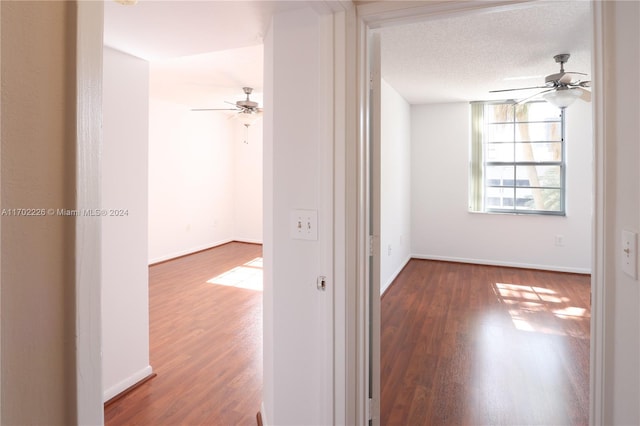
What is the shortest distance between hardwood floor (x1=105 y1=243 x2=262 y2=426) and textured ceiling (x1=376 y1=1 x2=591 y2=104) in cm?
224

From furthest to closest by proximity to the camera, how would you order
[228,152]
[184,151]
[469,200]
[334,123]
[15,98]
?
[228,152] < [184,151] < [469,200] < [334,123] < [15,98]

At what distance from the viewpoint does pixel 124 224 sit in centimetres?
224

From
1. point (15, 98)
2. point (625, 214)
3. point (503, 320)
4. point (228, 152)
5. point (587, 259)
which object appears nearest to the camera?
point (15, 98)

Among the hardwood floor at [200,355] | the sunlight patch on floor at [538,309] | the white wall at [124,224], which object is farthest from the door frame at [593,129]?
the sunlight patch on floor at [538,309]

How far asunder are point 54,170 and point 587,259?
6.02m

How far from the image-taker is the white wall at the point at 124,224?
6.99 feet

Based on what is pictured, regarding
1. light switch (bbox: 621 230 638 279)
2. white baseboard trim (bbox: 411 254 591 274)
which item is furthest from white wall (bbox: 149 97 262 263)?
light switch (bbox: 621 230 638 279)

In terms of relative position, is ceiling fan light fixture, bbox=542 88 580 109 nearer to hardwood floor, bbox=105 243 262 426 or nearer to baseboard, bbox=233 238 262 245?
hardwood floor, bbox=105 243 262 426

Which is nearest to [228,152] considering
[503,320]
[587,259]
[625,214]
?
[503,320]

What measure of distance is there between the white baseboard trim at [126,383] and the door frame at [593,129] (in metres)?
1.57

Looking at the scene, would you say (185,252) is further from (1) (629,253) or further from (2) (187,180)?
(1) (629,253)

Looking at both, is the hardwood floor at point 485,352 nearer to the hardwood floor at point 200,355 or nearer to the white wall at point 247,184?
the hardwood floor at point 200,355

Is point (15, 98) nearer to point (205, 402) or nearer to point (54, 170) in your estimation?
point (54, 170)

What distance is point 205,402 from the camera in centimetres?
216
